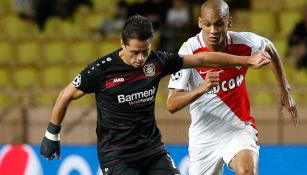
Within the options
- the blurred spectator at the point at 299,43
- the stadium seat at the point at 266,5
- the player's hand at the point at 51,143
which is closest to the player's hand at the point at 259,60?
the player's hand at the point at 51,143

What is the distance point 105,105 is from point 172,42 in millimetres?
6043

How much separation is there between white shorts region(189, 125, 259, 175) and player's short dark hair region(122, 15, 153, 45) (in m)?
1.39

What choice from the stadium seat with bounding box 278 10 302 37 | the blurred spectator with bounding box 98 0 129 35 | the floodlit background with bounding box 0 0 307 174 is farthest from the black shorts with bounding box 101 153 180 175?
the stadium seat with bounding box 278 10 302 37

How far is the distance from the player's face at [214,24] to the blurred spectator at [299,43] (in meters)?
5.15

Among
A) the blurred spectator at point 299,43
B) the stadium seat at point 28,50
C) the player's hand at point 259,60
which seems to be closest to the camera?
the player's hand at point 259,60

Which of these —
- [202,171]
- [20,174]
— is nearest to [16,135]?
[20,174]

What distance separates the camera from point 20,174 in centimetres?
912

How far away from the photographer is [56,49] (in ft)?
43.2

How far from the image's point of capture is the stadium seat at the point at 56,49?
13.1 m

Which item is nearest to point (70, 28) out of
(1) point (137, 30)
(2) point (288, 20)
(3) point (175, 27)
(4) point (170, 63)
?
(3) point (175, 27)

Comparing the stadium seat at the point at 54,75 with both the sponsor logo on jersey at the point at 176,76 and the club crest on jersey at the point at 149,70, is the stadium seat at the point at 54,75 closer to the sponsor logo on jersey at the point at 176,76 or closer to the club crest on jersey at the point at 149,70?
the sponsor logo on jersey at the point at 176,76

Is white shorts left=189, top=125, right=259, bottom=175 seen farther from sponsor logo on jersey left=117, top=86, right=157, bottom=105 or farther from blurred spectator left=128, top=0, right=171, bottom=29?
blurred spectator left=128, top=0, right=171, bottom=29

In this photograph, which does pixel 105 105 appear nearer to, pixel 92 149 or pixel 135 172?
pixel 135 172

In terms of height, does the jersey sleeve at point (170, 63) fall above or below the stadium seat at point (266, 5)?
Result: above
